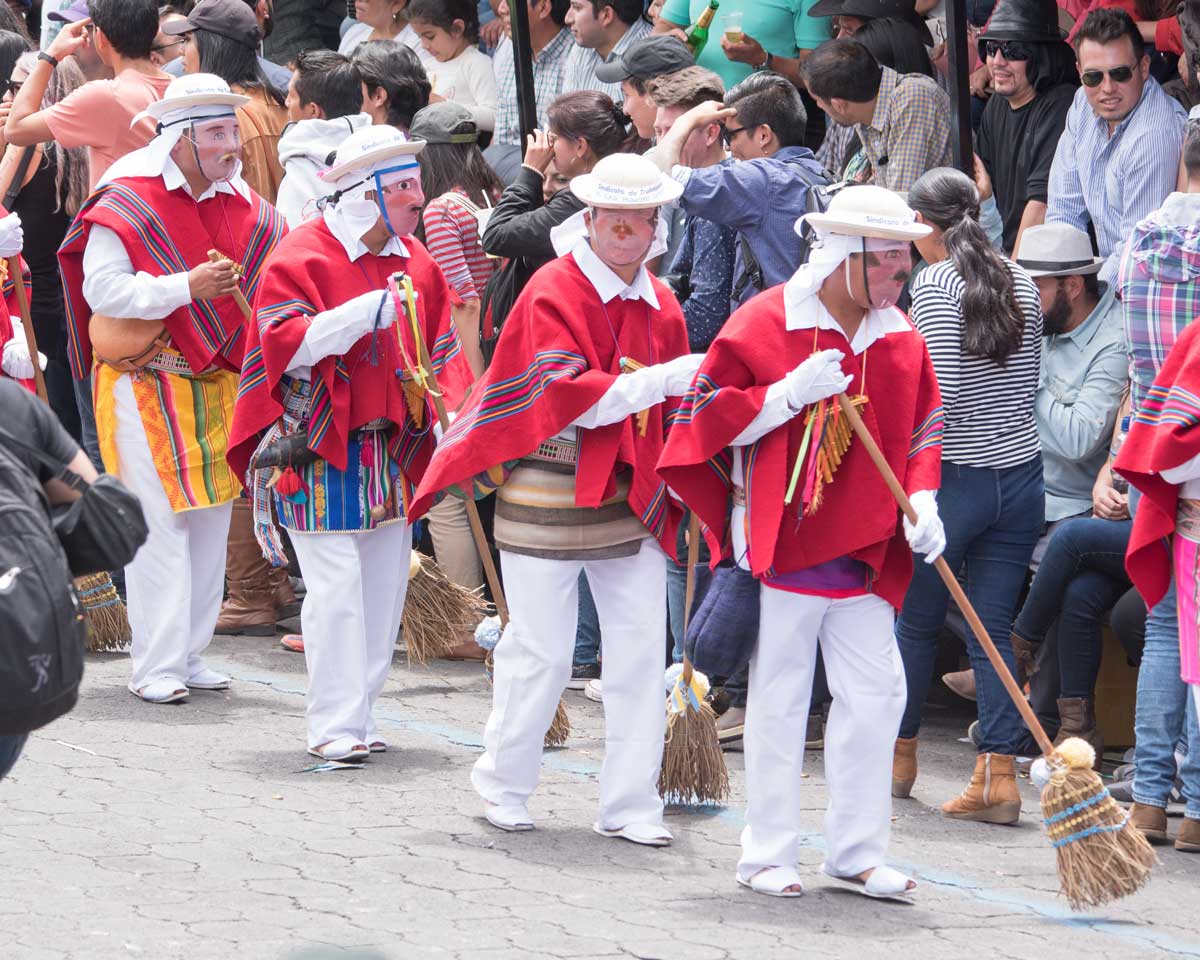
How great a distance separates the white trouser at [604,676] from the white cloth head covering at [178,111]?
7.35ft

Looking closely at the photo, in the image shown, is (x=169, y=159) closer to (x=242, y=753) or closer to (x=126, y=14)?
(x=126, y=14)

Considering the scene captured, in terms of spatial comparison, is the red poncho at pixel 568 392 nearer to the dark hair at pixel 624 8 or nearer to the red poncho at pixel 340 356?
the red poncho at pixel 340 356

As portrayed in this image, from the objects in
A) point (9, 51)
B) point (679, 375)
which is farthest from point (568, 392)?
point (9, 51)

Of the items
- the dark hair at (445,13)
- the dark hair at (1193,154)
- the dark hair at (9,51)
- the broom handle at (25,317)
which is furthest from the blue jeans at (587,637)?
the dark hair at (9,51)

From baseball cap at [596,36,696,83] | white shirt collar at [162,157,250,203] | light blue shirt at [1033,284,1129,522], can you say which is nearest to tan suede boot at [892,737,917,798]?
light blue shirt at [1033,284,1129,522]

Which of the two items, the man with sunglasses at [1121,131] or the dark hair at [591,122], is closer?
the man with sunglasses at [1121,131]

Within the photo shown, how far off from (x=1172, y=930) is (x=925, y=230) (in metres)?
1.99

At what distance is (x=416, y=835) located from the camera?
591 centimetres

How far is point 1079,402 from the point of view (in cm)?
696

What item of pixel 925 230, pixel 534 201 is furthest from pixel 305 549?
pixel 925 230

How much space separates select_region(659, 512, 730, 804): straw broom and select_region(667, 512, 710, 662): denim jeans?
0.88m

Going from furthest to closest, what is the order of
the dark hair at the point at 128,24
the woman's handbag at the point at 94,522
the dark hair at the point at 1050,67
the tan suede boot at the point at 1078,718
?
the dark hair at the point at 128,24 < the dark hair at the point at 1050,67 < the tan suede boot at the point at 1078,718 < the woman's handbag at the point at 94,522

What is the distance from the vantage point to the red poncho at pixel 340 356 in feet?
21.6

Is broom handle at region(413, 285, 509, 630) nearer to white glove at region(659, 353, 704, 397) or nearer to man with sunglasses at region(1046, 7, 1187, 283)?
white glove at region(659, 353, 704, 397)
